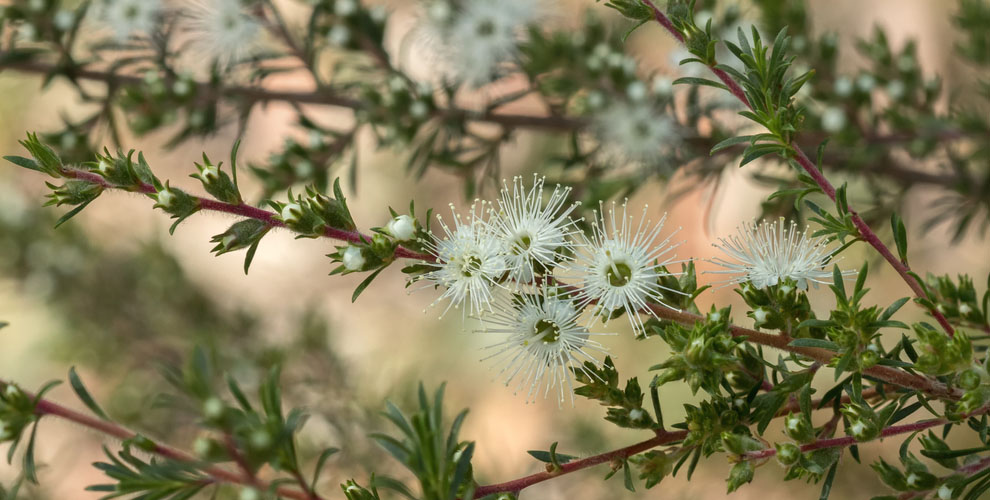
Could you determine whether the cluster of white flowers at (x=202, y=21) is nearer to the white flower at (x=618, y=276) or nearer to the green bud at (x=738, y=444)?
the white flower at (x=618, y=276)

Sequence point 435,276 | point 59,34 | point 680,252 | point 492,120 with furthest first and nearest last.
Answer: point 680,252 → point 492,120 → point 59,34 → point 435,276

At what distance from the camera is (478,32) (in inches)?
108

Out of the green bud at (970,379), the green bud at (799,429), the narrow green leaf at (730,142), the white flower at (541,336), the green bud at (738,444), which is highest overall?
the narrow green leaf at (730,142)

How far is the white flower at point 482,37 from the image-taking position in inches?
108

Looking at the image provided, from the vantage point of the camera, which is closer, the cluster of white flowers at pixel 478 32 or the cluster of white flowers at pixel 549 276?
the cluster of white flowers at pixel 549 276

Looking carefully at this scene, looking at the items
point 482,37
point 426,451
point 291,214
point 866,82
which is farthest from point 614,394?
point 866,82

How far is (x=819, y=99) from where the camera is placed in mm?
2732

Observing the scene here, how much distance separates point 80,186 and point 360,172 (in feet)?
12.8

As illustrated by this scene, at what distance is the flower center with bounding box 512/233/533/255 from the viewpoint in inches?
56.7

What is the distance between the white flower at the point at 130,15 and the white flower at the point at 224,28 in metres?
0.12

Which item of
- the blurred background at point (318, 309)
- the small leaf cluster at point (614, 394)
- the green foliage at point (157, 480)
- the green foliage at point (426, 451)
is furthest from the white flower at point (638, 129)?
the green foliage at point (157, 480)

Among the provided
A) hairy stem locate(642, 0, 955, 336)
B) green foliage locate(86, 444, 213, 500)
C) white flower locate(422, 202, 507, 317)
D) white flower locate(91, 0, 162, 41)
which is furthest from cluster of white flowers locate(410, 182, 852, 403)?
white flower locate(91, 0, 162, 41)

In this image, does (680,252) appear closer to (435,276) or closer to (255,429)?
(435,276)

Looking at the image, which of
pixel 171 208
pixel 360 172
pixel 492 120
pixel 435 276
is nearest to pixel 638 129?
pixel 492 120
